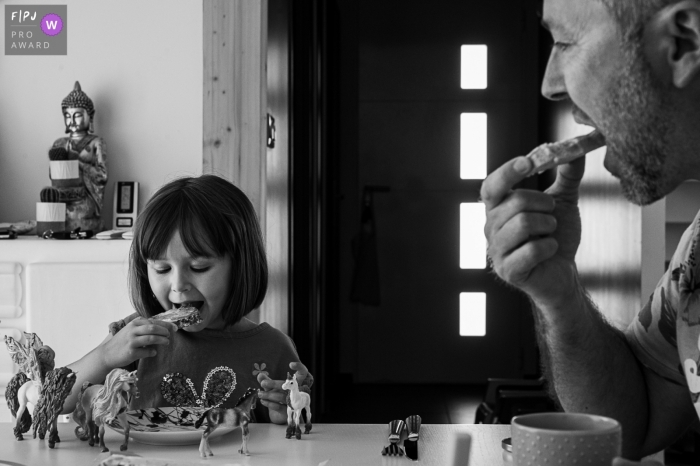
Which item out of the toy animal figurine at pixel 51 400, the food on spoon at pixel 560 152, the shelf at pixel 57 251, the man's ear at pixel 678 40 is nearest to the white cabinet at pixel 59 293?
the shelf at pixel 57 251

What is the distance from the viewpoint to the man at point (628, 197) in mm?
870

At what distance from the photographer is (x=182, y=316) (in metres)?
1.33

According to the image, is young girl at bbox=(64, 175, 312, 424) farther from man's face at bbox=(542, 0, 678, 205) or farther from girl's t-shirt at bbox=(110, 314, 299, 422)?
man's face at bbox=(542, 0, 678, 205)

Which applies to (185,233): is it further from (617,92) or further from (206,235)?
(617,92)

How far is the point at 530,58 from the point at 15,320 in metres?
3.51

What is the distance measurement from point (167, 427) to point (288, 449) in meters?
0.19

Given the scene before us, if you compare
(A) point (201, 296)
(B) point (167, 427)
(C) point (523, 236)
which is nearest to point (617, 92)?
(C) point (523, 236)

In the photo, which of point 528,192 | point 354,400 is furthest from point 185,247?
point 354,400

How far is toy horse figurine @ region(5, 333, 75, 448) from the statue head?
1453mm

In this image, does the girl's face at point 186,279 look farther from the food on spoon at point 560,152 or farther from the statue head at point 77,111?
the statue head at point 77,111

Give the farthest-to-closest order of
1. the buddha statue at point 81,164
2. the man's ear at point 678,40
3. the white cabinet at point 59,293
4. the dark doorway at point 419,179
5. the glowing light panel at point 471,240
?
the glowing light panel at point 471,240 → the dark doorway at point 419,179 → the buddha statue at point 81,164 → the white cabinet at point 59,293 → the man's ear at point 678,40

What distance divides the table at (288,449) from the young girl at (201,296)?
0.87ft

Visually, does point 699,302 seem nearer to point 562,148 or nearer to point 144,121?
point 562,148

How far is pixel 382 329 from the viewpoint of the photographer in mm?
5016
